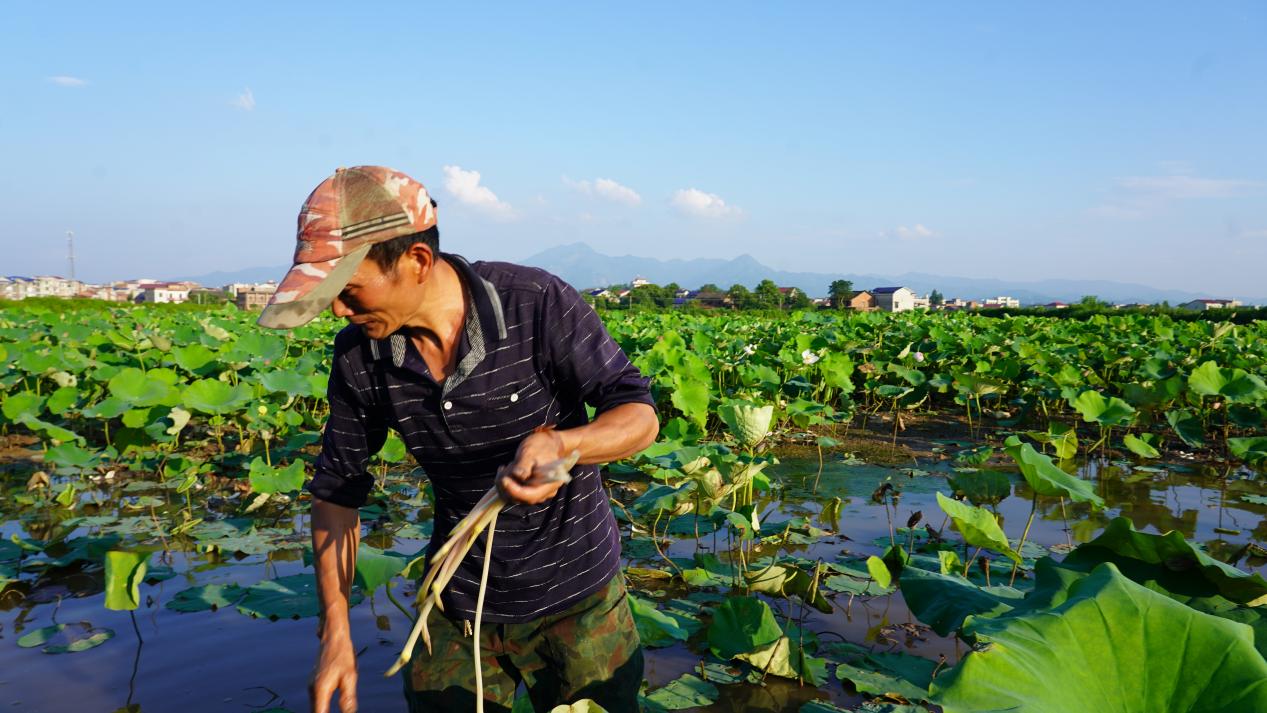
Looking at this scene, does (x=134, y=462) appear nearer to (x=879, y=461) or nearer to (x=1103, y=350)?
(x=879, y=461)

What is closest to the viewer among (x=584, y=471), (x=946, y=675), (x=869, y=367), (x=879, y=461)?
(x=946, y=675)

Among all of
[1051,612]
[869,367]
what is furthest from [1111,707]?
[869,367]

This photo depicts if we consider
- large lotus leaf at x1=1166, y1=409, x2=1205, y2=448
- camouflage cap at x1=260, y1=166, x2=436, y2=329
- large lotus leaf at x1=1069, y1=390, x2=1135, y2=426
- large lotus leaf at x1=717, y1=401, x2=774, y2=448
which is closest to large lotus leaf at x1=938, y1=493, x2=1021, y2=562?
large lotus leaf at x1=717, y1=401, x2=774, y2=448

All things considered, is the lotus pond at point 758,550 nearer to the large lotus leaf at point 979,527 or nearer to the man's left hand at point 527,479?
the large lotus leaf at point 979,527

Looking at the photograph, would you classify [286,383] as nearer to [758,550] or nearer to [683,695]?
[758,550]

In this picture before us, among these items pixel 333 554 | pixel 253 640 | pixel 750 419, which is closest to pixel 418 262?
pixel 333 554

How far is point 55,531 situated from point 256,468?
3.52ft

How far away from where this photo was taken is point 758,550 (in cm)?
392

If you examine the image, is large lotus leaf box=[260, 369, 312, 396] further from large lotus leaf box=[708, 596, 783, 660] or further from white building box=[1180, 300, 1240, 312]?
white building box=[1180, 300, 1240, 312]

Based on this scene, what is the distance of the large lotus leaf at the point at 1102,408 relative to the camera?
203 inches

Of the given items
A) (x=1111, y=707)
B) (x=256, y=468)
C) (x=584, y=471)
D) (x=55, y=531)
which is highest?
Result: (x=584, y=471)

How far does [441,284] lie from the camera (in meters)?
1.54

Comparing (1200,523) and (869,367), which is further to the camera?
(869,367)

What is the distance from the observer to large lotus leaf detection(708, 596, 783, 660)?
2.53 m
